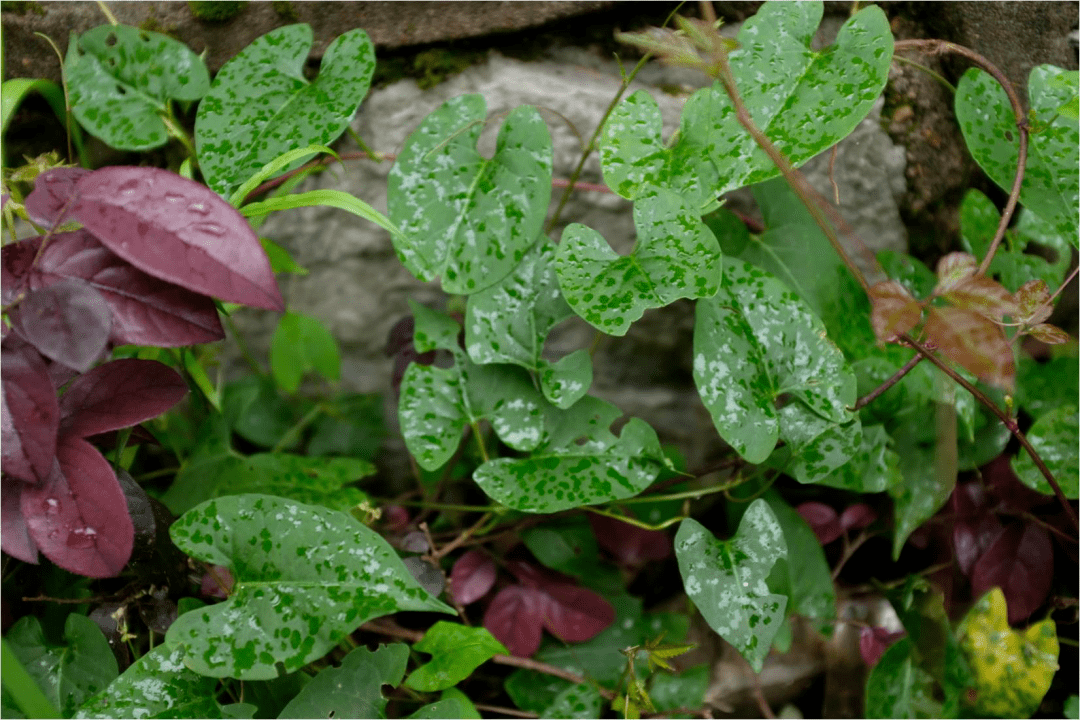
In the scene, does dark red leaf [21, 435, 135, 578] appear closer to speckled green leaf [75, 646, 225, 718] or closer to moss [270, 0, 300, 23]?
speckled green leaf [75, 646, 225, 718]

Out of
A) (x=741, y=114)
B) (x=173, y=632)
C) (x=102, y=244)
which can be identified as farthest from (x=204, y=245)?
(x=741, y=114)

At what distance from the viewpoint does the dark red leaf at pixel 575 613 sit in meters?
1.02

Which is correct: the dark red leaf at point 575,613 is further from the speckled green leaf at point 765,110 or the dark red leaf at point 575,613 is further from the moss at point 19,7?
the moss at point 19,7

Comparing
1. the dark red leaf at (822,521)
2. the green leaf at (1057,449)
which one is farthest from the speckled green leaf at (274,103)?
the green leaf at (1057,449)

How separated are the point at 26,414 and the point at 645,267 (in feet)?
1.98

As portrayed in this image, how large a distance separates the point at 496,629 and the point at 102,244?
68 cm

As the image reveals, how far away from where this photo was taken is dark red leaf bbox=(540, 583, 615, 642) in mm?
1024

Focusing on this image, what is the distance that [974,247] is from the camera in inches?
40.8

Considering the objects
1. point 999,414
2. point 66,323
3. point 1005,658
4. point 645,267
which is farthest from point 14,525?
point 1005,658

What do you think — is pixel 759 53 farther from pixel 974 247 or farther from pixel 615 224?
pixel 974 247

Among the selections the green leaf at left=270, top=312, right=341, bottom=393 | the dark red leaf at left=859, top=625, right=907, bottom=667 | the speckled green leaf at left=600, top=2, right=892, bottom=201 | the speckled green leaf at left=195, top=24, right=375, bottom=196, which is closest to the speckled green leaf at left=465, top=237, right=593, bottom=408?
the speckled green leaf at left=600, top=2, right=892, bottom=201

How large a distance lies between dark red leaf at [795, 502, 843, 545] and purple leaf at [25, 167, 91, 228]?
0.98 m

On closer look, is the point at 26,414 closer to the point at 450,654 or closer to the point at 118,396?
the point at 118,396

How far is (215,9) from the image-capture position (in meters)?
1.03
